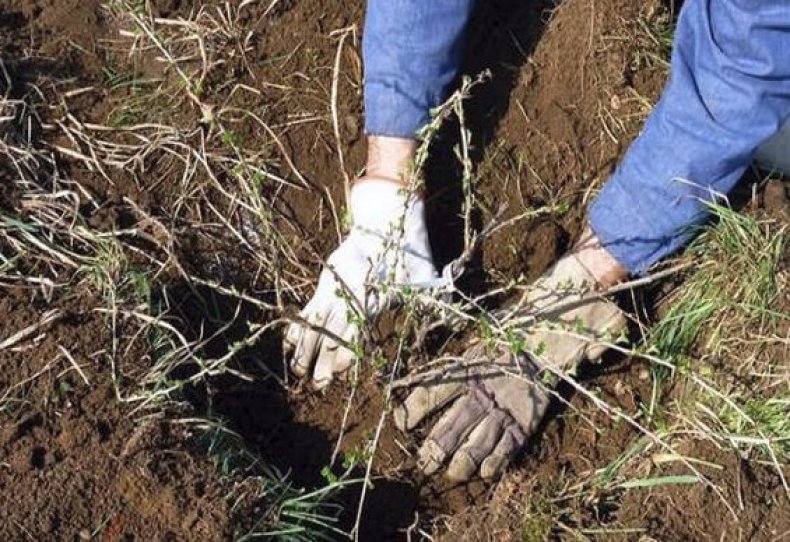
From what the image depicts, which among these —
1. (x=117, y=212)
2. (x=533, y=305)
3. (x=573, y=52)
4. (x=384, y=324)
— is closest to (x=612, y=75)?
(x=573, y=52)

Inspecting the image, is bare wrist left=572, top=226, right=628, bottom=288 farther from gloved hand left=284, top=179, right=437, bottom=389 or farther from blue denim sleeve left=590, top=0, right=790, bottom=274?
gloved hand left=284, top=179, right=437, bottom=389

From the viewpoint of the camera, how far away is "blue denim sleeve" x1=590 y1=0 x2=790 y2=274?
1.79 meters

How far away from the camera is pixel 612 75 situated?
7.23 feet

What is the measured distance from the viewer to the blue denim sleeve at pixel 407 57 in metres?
2.01

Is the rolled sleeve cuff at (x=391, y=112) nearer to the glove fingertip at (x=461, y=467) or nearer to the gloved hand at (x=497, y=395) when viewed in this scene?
the gloved hand at (x=497, y=395)

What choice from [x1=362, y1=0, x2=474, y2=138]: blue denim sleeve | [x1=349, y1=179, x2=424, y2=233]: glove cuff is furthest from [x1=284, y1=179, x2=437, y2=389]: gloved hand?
[x1=362, y1=0, x2=474, y2=138]: blue denim sleeve

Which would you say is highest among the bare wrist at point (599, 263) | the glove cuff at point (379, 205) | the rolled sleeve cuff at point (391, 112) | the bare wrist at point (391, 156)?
the rolled sleeve cuff at point (391, 112)

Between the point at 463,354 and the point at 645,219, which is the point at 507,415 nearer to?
the point at 463,354

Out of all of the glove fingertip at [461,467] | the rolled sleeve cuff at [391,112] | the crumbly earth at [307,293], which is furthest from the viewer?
the rolled sleeve cuff at [391,112]

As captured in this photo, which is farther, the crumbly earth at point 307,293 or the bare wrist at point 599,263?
the bare wrist at point 599,263

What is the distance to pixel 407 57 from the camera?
6.66 ft

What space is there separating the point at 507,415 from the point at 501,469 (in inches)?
3.4

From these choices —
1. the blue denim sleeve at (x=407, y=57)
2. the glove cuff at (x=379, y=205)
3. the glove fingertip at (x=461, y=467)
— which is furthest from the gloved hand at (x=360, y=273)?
the glove fingertip at (x=461, y=467)

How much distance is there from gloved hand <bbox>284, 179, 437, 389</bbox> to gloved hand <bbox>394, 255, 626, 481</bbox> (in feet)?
0.47
